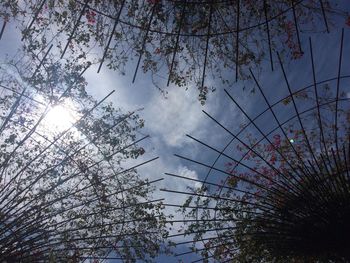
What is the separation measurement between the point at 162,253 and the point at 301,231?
37.5 ft

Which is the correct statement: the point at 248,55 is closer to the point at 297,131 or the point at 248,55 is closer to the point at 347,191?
the point at 347,191

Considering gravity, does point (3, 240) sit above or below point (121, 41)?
below

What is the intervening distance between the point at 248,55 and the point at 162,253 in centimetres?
1006

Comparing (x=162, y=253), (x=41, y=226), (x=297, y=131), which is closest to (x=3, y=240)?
(x=41, y=226)

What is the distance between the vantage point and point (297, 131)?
11.9 meters

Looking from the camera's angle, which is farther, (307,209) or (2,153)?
(2,153)

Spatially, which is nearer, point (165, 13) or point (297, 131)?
point (165, 13)

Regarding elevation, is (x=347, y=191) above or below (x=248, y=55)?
below

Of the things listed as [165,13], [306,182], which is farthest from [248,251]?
[165,13]

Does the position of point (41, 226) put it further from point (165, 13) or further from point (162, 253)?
A: point (162, 253)

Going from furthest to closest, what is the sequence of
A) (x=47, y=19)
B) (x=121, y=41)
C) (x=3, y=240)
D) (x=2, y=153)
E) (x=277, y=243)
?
1. (x=2, y=153)
2. (x=47, y=19)
3. (x=121, y=41)
4. (x=277, y=243)
5. (x=3, y=240)

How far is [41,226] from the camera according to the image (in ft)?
13.0

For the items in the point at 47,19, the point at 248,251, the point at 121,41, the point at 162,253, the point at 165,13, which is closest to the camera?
the point at 248,251

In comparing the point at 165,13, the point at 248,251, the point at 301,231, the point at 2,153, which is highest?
the point at 2,153
